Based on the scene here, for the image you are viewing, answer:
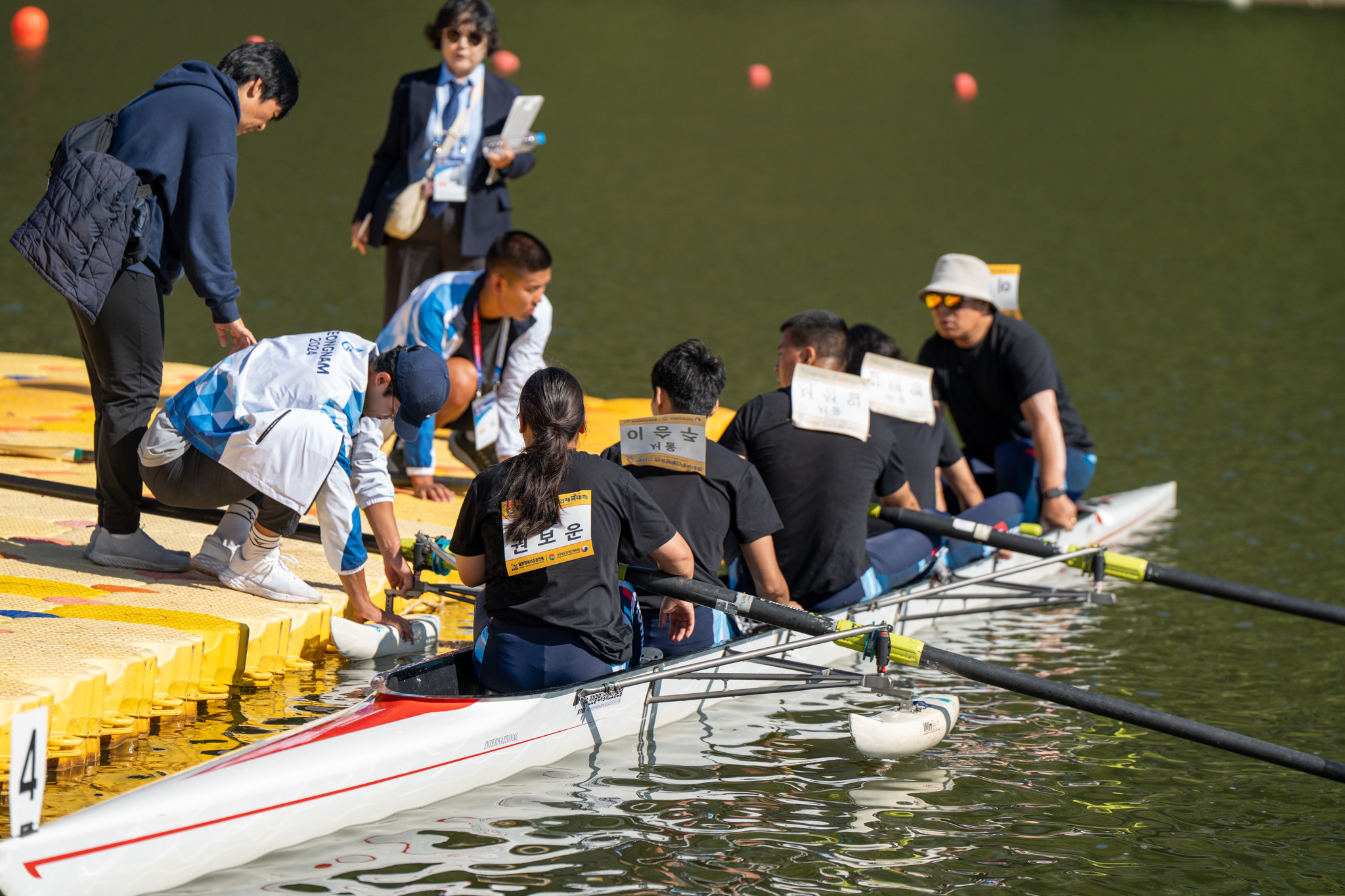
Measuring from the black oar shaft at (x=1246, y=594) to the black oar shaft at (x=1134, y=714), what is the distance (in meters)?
1.45

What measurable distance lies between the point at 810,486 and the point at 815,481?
0.02 metres

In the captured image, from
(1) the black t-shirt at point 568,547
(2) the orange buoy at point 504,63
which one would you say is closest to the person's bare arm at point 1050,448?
(1) the black t-shirt at point 568,547

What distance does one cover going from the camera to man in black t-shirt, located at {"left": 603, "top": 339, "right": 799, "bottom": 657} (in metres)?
4.88

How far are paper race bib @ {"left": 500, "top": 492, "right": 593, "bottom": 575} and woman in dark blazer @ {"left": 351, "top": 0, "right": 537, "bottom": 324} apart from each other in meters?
3.49

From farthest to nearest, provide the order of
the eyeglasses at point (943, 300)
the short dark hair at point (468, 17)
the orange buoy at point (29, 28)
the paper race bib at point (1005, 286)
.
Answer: the orange buoy at point (29, 28) → the paper race bib at point (1005, 286) → the short dark hair at point (468, 17) → the eyeglasses at point (943, 300)

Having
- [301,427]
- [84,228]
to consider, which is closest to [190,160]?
[84,228]

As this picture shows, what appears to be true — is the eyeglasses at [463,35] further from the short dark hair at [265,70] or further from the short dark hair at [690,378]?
the short dark hair at [690,378]

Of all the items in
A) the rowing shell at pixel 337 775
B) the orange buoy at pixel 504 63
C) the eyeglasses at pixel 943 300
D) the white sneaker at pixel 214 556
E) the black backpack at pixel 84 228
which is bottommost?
the rowing shell at pixel 337 775

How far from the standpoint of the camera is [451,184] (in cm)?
746

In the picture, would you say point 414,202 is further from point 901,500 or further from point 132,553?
point 901,500

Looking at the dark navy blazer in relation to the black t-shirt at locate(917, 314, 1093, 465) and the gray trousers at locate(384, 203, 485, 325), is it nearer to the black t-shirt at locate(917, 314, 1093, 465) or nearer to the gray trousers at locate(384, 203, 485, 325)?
the gray trousers at locate(384, 203, 485, 325)

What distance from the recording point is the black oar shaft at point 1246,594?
19.0ft

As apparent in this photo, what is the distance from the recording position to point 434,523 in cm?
668

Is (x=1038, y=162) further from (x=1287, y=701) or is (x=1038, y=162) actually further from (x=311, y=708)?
(x=311, y=708)
